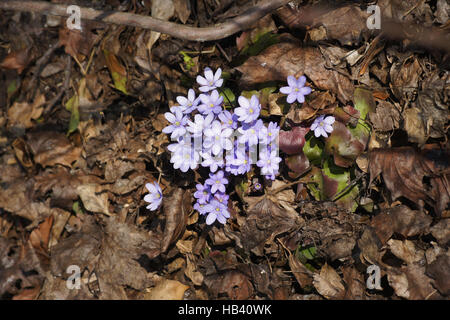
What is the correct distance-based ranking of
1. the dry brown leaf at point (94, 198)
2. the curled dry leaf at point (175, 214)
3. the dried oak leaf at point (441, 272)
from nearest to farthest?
the dried oak leaf at point (441, 272) → the curled dry leaf at point (175, 214) → the dry brown leaf at point (94, 198)

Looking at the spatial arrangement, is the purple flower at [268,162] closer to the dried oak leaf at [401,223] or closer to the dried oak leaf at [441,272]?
the dried oak leaf at [401,223]

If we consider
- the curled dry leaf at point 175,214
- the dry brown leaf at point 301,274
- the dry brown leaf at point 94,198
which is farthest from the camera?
the dry brown leaf at point 94,198

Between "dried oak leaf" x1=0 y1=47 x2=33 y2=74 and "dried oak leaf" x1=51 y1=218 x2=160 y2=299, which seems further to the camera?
"dried oak leaf" x1=0 y1=47 x2=33 y2=74

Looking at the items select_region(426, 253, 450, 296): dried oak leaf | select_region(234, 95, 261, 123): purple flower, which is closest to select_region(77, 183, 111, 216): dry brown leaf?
select_region(234, 95, 261, 123): purple flower

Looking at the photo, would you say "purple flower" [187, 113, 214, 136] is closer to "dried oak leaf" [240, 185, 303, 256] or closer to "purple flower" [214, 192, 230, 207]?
"purple flower" [214, 192, 230, 207]

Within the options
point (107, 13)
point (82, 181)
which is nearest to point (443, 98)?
point (107, 13)

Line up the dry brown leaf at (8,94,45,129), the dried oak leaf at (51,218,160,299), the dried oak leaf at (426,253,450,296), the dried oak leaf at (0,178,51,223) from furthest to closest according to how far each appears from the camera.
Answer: the dry brown leaf at (8,94,45,129), the dried oak leaf at (0,178,51,223), the dried oak leaf at (51,218,160,299), the dried oak leaf at (426,253,450,296)

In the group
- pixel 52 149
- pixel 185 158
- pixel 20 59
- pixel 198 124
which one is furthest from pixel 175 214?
pixel 20 59

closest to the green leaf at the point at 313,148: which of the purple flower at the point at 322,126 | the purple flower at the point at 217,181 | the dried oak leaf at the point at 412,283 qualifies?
the purple flower at the point at 322,126
